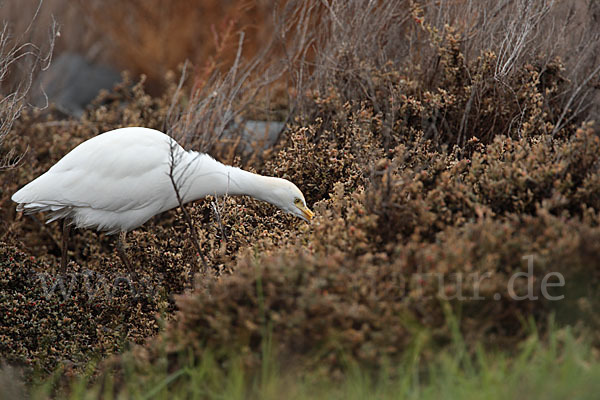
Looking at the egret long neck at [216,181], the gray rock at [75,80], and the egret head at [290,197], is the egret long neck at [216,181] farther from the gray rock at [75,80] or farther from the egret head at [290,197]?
the gray rock at [75,80]

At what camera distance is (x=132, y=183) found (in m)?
4.07

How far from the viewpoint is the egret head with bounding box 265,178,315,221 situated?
155 inches

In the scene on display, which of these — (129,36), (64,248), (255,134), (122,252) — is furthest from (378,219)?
(129,36)

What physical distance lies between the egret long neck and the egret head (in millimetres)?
75

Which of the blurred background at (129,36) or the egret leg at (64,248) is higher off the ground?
the blurred background at (129,36)

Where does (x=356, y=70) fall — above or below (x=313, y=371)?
above

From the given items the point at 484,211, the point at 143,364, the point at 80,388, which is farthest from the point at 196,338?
the point at 484,211

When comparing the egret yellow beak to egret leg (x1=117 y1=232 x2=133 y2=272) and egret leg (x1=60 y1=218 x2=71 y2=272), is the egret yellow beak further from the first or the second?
egret leg (x1=60 y1=218 x2=71 y2=272)

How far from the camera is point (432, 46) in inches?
191

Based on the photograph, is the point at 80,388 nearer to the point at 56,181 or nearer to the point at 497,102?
the point at 56,181

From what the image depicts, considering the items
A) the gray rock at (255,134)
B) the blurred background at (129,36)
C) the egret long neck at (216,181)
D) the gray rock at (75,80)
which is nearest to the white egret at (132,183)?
the egret long neck at (216,181)

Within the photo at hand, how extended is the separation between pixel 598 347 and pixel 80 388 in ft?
6.66

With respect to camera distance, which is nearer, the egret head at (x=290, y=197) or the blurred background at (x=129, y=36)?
Result: the egret head at (x=290, y=197)

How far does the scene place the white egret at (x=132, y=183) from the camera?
404 centimetres
